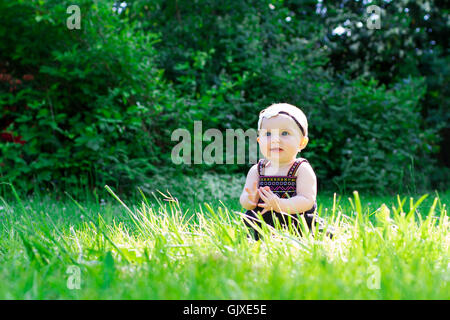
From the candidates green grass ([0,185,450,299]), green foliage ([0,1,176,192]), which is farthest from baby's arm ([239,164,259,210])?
green foliage ([0,1,176,192])

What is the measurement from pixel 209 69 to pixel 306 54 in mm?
1682

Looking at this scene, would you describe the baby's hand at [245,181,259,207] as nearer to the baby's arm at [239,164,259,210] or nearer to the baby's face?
the baby's arm at [239,164,259,210]

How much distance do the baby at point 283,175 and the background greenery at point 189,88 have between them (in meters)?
1.82

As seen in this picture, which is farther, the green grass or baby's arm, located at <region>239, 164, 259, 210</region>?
baby's arm, located at <region>239, 164, 259, 210</region>

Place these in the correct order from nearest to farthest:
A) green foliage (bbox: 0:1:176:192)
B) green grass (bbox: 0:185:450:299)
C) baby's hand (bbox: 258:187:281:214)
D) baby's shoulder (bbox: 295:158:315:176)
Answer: green grass (bbox: 0:185:450:299)
baby's hand (bbox: 258:187:281:214)
baby's shoulder (bbox: 295:158:315:176)
green foliage (bbox: 0:1:176:192)

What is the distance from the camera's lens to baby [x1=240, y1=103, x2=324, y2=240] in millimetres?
2465

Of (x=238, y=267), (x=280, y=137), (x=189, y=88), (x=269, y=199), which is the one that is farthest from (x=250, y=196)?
(x=189, y=88)

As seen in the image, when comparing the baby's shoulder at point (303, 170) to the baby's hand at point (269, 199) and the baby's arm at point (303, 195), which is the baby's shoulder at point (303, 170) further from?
the baby's hand at point (269, 199)

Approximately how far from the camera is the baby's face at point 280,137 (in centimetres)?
251

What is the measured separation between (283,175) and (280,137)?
0.23m

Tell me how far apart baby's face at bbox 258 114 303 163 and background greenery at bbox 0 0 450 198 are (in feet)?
6.19

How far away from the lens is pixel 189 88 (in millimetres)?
6371

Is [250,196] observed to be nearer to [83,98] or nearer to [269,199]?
[269,199]

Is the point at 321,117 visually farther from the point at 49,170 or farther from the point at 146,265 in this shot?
the point at 146,265
